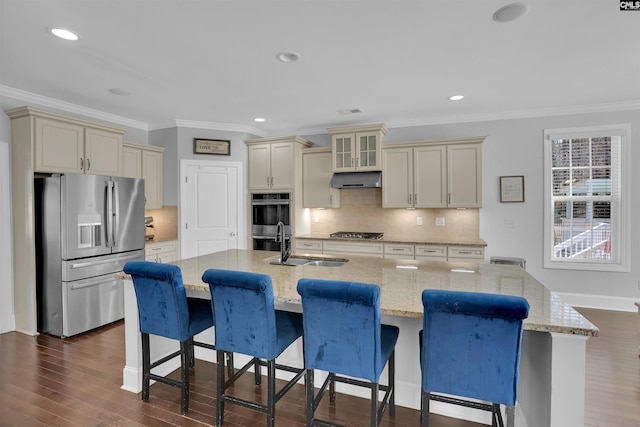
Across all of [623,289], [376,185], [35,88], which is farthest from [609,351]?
[35,88]

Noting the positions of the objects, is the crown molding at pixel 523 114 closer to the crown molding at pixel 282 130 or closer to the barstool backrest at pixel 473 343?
the crown molding at pixel 282 130

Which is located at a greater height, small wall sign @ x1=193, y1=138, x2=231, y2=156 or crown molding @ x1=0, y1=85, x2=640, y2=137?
crown molding @ x1=0, y1=85, x2=640, y2=137

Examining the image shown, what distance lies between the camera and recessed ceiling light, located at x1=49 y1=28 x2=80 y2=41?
234cm

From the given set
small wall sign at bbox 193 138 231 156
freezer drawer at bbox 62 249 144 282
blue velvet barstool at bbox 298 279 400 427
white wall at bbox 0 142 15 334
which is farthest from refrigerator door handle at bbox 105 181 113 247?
blue velvet barstool at bbox 298 279 400 427

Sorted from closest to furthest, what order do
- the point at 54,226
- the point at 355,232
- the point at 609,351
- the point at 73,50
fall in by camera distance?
the point at 73,50, the point at 609,351, the point at 54,226, the point at 355,232

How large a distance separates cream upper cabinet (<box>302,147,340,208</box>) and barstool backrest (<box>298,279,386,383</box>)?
3333 millimetres

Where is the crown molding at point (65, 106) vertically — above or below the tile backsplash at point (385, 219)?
above

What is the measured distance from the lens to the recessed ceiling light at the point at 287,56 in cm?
271

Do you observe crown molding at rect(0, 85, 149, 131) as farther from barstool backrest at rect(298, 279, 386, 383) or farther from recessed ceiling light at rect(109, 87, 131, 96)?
barstool backrest at rect(298, 279, 386, 383)

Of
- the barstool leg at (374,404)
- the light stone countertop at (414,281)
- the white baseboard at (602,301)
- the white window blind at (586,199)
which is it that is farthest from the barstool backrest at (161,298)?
the white baseboard at (602,301)

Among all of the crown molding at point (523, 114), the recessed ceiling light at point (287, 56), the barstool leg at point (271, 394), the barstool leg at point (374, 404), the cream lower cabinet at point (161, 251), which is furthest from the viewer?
the cream lower cabinet at point (161, 251)

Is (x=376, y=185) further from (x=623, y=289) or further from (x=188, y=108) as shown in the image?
(x=623, y=289)

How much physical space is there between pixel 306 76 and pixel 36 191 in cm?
317

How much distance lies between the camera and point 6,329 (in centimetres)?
350
